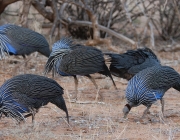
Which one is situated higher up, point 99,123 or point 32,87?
point 32,87

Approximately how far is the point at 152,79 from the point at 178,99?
169cm

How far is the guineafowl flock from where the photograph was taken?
4945mm

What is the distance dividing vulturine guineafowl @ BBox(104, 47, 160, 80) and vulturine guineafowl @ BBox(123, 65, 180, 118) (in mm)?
866

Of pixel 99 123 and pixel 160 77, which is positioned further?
pixel 160 77

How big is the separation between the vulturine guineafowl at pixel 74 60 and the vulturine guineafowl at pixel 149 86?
3.71ft

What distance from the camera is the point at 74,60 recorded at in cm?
662

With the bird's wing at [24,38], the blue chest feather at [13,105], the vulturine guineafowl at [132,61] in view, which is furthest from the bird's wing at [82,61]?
the blue chest feather at [13,105]

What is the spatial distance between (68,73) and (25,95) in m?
1.66

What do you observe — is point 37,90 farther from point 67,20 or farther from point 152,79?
point 67,20

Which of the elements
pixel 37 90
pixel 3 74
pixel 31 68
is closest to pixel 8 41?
pixel 3 74

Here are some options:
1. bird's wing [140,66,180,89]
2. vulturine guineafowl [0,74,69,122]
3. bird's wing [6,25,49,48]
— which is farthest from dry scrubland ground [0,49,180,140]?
bird's wing [6,25,49,48]

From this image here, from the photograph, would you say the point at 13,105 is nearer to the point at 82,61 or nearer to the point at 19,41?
the point at 82,61

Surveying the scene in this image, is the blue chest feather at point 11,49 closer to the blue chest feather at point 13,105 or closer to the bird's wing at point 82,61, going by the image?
the bird's wing at point 82,61

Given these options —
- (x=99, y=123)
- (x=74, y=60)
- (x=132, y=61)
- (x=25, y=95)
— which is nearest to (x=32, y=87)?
(x=25, y=95)
